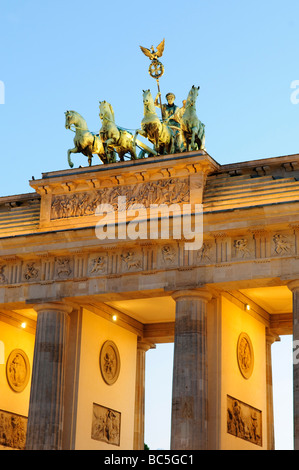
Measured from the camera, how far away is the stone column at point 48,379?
1264 inches

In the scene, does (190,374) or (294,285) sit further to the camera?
(190,374)

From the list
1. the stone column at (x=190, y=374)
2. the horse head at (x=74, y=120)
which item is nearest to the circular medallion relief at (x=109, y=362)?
the stone column at (x=190, y=374)

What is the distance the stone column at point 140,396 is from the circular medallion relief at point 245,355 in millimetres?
5754

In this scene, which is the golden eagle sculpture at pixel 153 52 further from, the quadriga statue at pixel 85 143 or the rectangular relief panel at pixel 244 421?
the rectangular relief panel at pixel 244 421

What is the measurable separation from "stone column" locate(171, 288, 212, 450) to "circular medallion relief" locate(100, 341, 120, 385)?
16.2 feet

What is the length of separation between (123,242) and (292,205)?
19.7 feet

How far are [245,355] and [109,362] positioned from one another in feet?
17.4

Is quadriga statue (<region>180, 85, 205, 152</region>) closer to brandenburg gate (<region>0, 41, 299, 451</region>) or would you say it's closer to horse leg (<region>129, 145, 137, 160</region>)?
brandenburg gate (<region>0, 41, 299, 451</region>)

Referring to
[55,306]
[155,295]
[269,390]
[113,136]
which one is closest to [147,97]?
[113,136]

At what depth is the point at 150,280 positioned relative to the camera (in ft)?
106

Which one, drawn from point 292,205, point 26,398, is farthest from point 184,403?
point 26,398

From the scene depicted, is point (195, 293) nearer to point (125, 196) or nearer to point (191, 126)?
point (125, 196)

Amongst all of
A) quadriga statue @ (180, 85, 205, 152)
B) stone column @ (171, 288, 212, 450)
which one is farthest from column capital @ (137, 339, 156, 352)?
quadriga statue @ (180, 85, 205, 152)

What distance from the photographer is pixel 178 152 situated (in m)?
34.3
